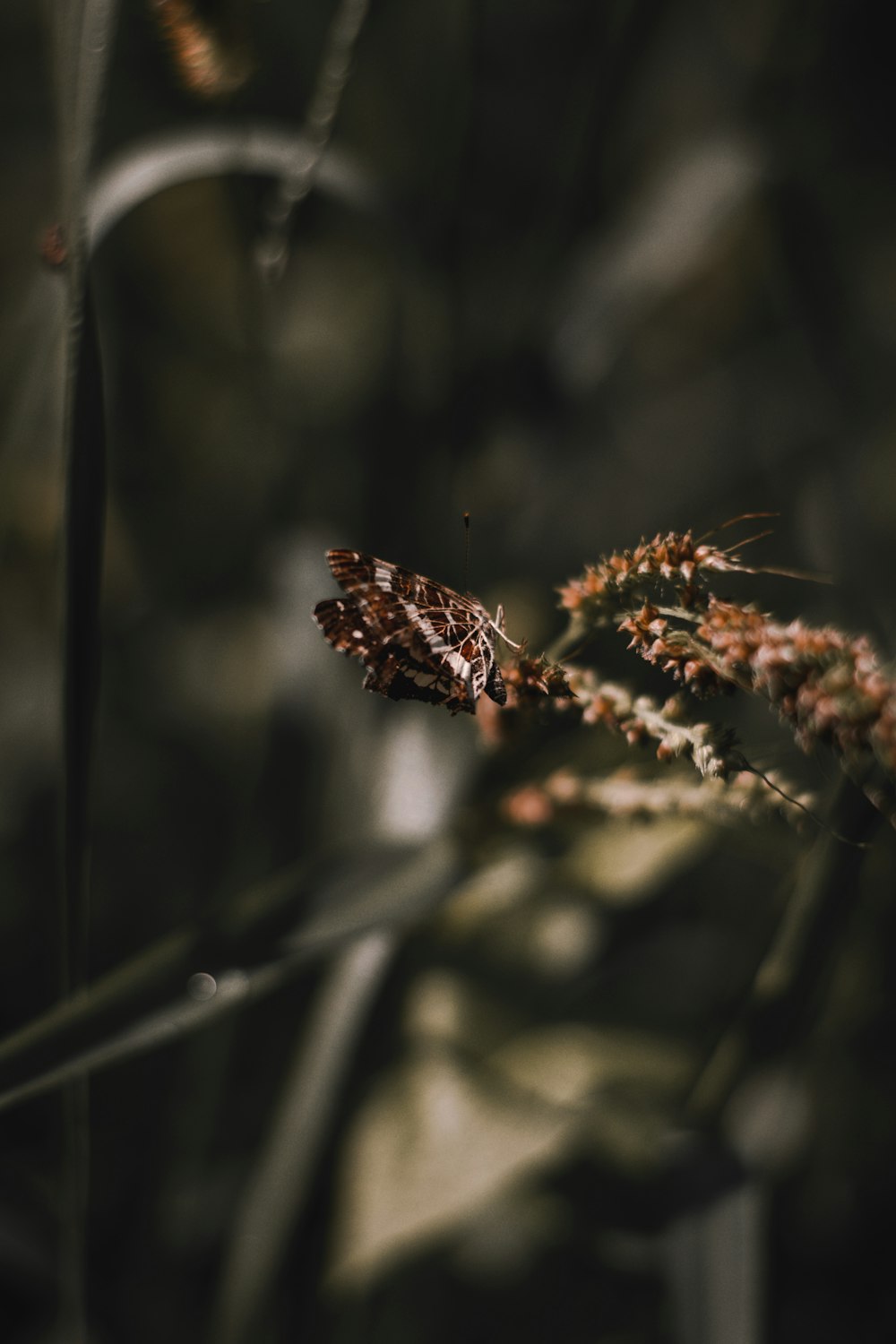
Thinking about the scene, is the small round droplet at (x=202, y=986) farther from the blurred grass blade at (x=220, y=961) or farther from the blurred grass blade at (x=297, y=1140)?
the blurred grass blade at (x=297, y=1140)

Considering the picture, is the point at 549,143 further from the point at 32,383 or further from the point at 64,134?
the point at 64,134

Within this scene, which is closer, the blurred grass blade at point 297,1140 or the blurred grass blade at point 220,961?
the blurred grass blade at point 220,961

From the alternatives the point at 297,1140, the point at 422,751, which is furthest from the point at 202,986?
the point at 422,751

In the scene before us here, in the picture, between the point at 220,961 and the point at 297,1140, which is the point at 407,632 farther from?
the point at 297,1140

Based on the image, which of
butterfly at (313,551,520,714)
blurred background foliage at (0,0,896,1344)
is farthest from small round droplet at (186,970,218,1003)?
butterfly at (313,551,520,714)

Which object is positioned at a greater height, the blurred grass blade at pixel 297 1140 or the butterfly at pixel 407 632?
the butterfly at pixel 407 632

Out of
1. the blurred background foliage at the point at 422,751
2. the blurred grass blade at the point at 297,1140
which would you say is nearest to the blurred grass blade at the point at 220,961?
the blurred background foliage at the point at 422,751
